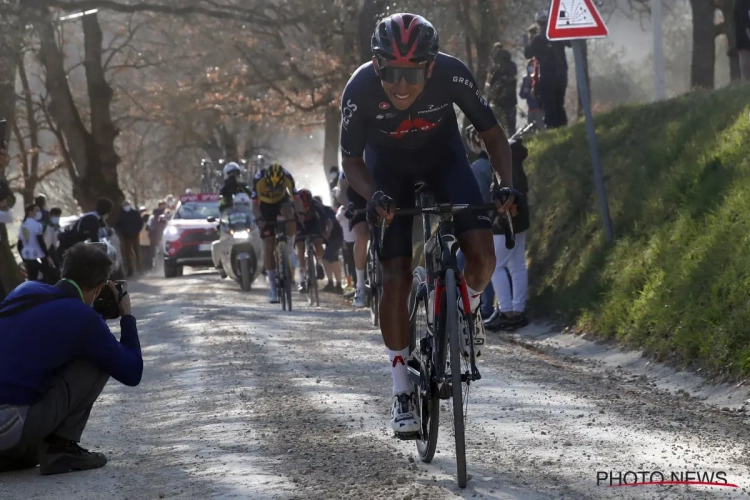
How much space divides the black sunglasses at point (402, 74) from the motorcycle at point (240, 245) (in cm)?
1719

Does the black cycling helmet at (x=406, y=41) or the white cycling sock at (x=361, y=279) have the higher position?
the black cycling helmet at (x=406, y=41)

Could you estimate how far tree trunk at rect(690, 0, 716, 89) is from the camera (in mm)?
19953

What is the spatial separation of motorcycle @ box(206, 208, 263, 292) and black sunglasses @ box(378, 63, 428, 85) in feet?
56.4

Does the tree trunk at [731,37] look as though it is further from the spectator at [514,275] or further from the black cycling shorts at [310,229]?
the spectator at [514,275]

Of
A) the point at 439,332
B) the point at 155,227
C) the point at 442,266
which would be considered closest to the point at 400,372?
the point at 439,332

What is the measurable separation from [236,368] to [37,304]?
440 cm

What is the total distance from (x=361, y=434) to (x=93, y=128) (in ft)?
93.6

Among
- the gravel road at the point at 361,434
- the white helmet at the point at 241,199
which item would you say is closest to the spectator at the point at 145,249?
the white helmet at the point at 241,199

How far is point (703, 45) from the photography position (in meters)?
20.1

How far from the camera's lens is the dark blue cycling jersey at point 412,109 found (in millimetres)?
6176

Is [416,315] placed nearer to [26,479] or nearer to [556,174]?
[26,479]

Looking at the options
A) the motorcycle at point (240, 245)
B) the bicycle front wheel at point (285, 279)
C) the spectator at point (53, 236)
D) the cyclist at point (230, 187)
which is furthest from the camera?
the spectator at point (53, 236)

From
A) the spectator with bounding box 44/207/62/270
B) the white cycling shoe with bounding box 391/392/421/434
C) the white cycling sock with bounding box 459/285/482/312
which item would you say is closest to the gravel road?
the white cycling shoe with bounding box 391/392/421/434

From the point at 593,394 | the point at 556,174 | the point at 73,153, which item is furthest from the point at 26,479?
the point at 73,153
